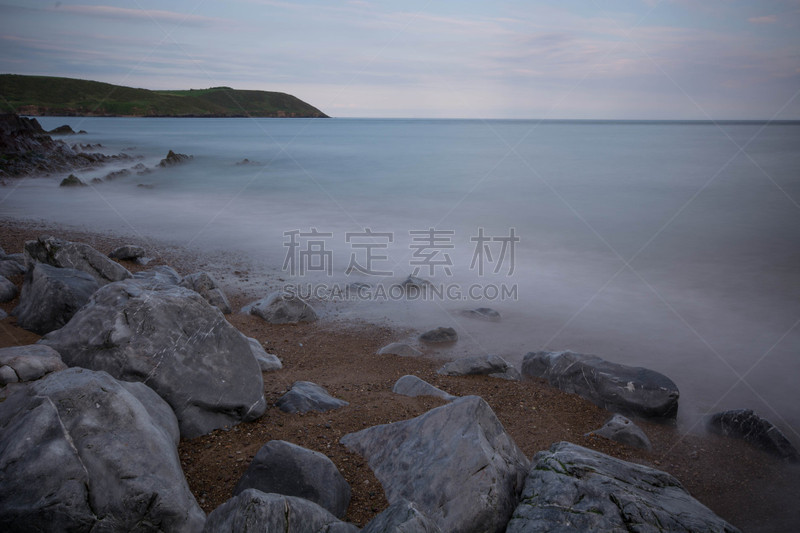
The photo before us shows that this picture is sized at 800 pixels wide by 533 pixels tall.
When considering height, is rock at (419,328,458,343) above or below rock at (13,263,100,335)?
below

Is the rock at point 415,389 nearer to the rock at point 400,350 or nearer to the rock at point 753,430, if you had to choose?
the rock at point 400,350

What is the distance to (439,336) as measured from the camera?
707 centimetres

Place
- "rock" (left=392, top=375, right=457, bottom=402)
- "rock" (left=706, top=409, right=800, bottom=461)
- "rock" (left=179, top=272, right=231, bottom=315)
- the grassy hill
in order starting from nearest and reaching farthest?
1. "rock" (left=706, top=409, right=800, bottom=461)
2. "rock" (left=392, top=375, right=457, bottom=402)
3. "rock" (left=179, top=272, right=231, bottom=315)
4. the grassy hill

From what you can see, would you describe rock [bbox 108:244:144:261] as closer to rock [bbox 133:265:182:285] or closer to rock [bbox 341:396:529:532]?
rock [bbox 133:265:182:285]

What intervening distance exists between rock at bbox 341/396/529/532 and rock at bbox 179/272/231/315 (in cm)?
415

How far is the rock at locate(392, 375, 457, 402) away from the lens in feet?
16.4

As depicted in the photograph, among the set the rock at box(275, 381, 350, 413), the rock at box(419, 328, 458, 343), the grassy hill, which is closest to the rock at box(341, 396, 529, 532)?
the rock at box(275, 381, 350, 413)

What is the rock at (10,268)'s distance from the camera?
23.5 feet

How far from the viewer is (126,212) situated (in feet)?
50.1

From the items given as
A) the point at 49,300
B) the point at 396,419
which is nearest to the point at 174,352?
the point at 396,419

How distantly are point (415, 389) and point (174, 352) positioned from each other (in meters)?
2.23

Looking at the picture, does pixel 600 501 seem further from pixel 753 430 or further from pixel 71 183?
pixel 71 183

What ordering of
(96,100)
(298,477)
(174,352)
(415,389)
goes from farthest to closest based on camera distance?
(96,100)
(415,389)
(174,352)
(298,477)

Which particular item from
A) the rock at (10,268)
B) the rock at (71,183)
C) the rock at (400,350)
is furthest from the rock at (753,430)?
the rock at (71,183)
